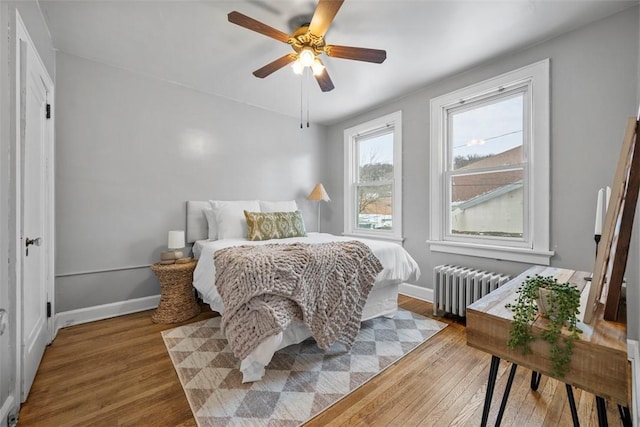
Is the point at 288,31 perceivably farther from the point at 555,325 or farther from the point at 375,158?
the point at 555,325

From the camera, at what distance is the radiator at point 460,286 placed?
2408 millimetres

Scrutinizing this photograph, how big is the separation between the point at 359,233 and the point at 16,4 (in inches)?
148

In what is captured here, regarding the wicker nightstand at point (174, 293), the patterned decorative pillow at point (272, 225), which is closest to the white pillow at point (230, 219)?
the patterned decorative pillow at point (272, 225)

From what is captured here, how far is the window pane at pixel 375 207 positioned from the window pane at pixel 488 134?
1001mm

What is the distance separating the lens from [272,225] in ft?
9.79

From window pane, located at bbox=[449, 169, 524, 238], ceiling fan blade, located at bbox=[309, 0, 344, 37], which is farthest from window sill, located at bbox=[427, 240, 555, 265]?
ceiling fan blade, located at bbox=[309, 0, 344, 37]

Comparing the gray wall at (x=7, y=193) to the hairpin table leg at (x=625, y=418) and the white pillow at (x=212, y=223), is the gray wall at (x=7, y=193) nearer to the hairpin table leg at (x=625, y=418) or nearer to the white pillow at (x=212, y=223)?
the white pillow at (x=212, y=223)

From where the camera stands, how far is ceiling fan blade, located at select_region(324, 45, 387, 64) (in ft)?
6.41

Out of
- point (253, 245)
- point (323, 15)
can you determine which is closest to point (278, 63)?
point (323, 15)

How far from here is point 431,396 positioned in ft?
5.16

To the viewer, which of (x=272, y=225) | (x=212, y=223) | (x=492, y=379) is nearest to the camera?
(x=492, y=379)

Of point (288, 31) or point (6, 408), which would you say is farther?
point (288, 31)

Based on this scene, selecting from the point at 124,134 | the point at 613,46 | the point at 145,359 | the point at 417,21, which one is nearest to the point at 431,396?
the point at 145,359

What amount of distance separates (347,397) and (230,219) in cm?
213
